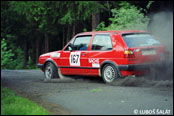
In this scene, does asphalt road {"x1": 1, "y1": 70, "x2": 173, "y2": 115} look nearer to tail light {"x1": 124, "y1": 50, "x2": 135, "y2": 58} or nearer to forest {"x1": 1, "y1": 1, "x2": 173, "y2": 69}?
tail light {"x1": 124, "y1": 50, "x2": 135, "y2": 58}

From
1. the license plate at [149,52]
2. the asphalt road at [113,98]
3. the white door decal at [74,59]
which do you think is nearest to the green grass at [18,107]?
the asphalt road at [113,98]

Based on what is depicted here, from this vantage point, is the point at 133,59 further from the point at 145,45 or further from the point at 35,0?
the point at 35,0

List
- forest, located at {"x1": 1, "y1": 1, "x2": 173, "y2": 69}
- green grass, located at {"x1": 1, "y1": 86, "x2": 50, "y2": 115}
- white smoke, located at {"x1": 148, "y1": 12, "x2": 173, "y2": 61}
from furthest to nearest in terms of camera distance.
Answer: forest, located at {"x1": 1, "y1": 1, "x2": 173, "y2": 69}, white smoke, located at {"x1": 148, "y1": 12, "x2": 173, "y2": 61}, green grass, located at {"x1": 1, "y1": 86, "x2": 50, "y2": 115}

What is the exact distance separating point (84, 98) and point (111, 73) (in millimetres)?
3112

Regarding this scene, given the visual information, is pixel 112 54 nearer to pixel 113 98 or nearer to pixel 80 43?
pixel 80 43

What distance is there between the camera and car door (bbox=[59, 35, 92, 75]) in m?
12.5

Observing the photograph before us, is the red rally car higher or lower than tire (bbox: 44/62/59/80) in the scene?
higher

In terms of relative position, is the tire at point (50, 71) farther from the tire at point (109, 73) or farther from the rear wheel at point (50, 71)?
the tire at point (109, 73)

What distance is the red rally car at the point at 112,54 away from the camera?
11.2m

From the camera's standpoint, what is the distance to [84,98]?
8.52 meters

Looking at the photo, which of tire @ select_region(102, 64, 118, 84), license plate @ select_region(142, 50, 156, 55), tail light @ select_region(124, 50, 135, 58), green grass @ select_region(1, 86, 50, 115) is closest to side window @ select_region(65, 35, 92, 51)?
tire @ select_region(102, 64, 118, 84)

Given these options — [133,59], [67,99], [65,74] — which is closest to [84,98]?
[67,99]

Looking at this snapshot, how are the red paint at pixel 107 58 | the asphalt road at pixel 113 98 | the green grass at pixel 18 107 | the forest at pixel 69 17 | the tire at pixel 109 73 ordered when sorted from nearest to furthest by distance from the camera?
the green grass at pixel 18 107
the asphalt road at pixel 113 98
the red paint at pixel 107 58
the tire at pixel 109 73
the forest at pixel 69 17

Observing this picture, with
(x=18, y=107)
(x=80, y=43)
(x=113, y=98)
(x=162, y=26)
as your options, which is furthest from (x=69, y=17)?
(x=18, y=107)
